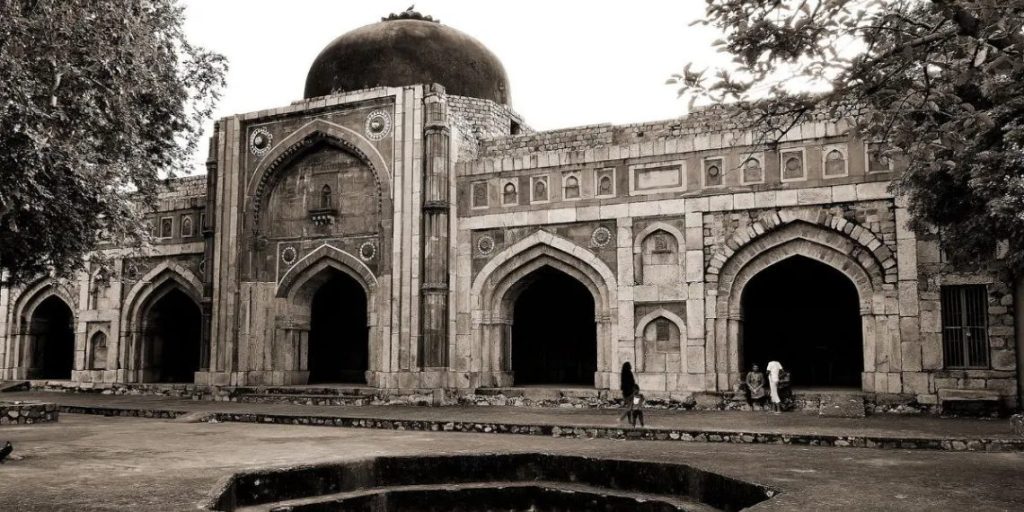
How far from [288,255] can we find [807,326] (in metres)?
11.1

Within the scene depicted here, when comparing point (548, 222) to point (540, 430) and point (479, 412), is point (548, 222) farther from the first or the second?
point (540, 430)

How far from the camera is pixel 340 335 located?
71.4 ft

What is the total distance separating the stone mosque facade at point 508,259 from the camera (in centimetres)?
1366

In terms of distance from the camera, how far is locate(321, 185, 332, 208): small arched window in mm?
17853

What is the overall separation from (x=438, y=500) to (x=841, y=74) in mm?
5484

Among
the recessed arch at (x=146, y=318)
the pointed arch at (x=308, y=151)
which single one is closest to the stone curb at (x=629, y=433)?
the pointed arch at (x=308, y=151)

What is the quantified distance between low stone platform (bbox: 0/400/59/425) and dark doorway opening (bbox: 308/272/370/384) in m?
8.11

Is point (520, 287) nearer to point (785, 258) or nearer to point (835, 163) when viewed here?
point (785, 258)

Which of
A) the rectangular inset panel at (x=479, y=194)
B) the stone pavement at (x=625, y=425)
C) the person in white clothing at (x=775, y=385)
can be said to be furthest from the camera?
the rectangular inset panel at (x=479, y=194)

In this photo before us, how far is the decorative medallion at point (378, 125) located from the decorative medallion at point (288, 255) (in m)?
3.01

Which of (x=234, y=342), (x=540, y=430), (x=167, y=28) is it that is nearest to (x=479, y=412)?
(x=540, y=430)

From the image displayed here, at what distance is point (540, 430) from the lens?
38.0 ft

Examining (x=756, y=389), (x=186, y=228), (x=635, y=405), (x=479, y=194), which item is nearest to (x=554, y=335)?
(x=479, y=194)

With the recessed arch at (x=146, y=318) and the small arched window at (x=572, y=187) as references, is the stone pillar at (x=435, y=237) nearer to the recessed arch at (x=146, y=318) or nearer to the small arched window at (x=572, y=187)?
the small arched window at (x=572, y=187)
